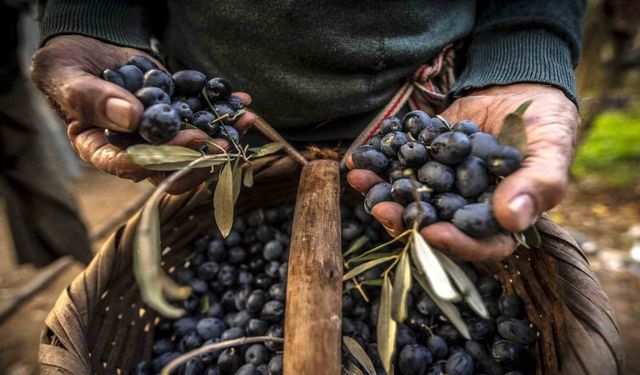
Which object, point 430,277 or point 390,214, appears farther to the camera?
point 390,214

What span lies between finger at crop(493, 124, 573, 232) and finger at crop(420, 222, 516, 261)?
0.04m

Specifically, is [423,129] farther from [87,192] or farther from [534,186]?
[87,192]

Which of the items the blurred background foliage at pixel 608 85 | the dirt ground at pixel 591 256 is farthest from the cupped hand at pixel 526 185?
the blurred background foliage at pixel 608 85

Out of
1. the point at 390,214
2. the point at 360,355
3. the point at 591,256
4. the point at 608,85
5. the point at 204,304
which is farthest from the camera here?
the point at 608,85

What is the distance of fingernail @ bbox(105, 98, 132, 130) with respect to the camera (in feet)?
2.10

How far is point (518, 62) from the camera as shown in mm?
1008

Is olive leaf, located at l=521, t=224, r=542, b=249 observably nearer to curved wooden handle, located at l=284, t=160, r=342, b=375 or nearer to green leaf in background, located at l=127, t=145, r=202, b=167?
curved wooden handle, located at l=284, t=160, r=342, b=375

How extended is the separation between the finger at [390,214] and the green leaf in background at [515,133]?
18cm

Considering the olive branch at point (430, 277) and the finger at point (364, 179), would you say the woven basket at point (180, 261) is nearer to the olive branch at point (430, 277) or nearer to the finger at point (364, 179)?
the olive branch at point (430, 277)

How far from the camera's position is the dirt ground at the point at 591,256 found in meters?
1.68

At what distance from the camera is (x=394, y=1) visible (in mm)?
990

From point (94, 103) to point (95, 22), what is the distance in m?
0.43

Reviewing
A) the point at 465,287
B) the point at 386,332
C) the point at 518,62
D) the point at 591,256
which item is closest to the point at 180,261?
the point at 386,332

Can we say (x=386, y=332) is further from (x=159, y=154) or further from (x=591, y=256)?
(x=591, y=256)
